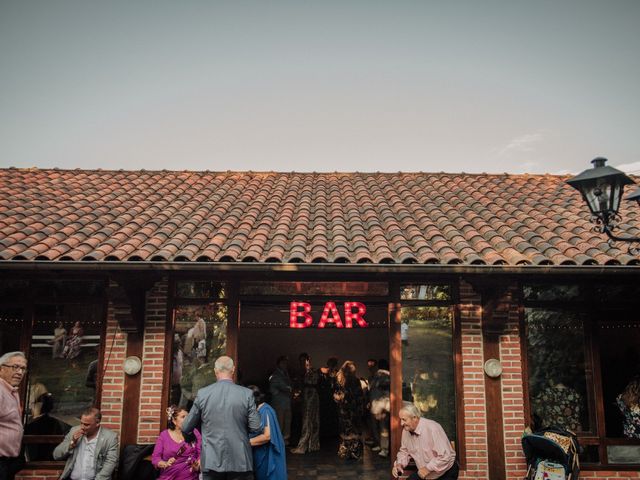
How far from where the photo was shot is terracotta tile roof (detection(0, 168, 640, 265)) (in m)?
6.37

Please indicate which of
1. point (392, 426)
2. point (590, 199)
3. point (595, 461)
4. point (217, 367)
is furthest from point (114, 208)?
point (595, 461)

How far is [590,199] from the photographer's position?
4613 mm

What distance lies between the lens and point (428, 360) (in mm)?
7090

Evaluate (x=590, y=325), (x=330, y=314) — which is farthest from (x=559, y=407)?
(x=330, y=314)

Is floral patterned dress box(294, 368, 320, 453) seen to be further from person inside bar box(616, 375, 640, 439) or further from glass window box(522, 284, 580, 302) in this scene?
person inside bar box(616, 375, 640, 439)

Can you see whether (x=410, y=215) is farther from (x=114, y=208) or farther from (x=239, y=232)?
(x=114, y=208)

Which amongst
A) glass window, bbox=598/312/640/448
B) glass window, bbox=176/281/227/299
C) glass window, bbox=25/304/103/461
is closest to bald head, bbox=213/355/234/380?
glass window, bbox=176/281/227/299

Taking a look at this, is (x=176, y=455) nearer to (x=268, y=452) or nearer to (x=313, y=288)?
(x=268, y=452)

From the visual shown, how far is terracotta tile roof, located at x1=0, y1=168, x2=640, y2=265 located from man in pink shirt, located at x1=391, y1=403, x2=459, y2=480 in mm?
1829

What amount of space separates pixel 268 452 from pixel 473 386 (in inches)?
115

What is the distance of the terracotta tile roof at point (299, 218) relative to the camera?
6.37 meters

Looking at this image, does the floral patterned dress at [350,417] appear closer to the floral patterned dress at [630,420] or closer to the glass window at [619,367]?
the glass window at [619,367]

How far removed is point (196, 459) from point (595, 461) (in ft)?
16.8

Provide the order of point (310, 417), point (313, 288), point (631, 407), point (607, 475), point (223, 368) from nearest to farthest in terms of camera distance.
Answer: point (223, 368)
point (607, 475)
point (631, 407)
point (313, 288)
point (310, 417)
